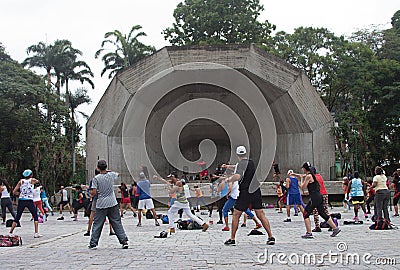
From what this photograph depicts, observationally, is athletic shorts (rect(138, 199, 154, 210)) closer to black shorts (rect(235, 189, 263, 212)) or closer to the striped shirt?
the striped shirt

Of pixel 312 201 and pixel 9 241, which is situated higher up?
pixel 312 201

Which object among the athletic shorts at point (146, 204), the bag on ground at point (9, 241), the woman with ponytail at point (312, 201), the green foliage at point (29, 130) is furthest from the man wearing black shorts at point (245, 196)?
the green foliage at point (29, 130)

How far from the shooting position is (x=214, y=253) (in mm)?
8078

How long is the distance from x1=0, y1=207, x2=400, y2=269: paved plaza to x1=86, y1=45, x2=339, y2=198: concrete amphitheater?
15344 millimetres

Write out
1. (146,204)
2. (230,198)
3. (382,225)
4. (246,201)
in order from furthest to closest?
(146,204)
(382,225)
(230,198)
(246,201)

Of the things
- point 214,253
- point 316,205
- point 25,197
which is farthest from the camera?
point 25,197

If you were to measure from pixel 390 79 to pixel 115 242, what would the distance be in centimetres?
2724

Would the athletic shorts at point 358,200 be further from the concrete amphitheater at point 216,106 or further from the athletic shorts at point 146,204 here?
the concrete amphitheater at point 216,106

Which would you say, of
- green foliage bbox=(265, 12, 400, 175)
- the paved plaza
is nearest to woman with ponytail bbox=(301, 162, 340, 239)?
the paved plaza

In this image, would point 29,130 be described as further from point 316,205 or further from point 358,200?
point 316,205

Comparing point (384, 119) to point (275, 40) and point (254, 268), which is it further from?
point (254, 268)

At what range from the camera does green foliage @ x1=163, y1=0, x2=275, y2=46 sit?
4534cm

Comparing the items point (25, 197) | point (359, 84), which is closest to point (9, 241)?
point (25, 197)

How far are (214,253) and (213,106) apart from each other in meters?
24.8
